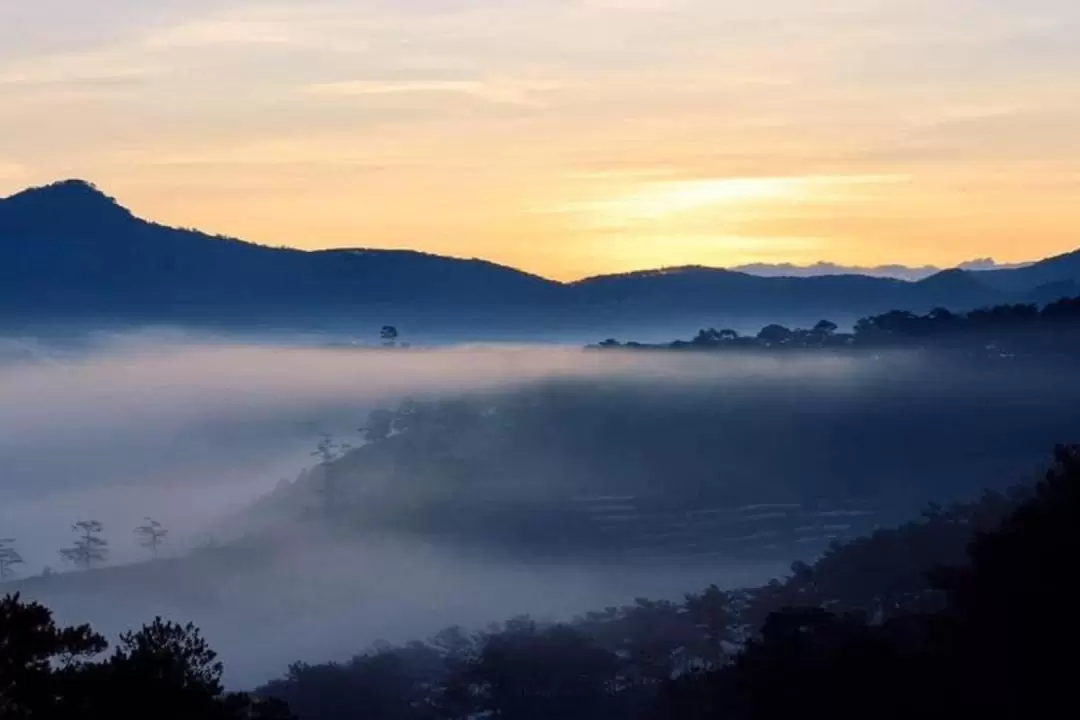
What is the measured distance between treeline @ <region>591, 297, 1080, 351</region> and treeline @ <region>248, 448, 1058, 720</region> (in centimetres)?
3279

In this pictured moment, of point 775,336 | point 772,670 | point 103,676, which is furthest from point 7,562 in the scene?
point 103,676

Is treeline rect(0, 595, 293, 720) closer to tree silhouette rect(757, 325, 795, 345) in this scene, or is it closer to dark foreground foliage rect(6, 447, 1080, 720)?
dark foreground foliage rect(6, 447, 1080, 720)

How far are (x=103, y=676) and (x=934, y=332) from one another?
104020 mm

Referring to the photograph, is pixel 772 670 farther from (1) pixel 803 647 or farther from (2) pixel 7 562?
(2) pixel 7 562

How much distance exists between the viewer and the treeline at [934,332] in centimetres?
10125

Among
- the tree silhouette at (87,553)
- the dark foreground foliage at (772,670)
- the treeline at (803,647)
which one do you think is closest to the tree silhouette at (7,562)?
the tree silhouette at (87,553)

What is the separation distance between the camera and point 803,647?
22547mm

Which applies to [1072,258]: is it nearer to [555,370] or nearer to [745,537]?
[555,370]

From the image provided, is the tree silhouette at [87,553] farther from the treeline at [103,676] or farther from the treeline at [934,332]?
the treeline at [103,676]

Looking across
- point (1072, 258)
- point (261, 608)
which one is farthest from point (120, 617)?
point (1072, 258)

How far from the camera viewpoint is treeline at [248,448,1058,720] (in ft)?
63.7

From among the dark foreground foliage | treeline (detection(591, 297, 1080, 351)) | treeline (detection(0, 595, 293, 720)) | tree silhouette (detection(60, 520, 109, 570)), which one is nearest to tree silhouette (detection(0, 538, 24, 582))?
tree silhouette (detection(60, 520, 109, 570))

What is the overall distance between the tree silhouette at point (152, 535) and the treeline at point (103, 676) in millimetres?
115618

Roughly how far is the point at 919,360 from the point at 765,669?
3461 inches
